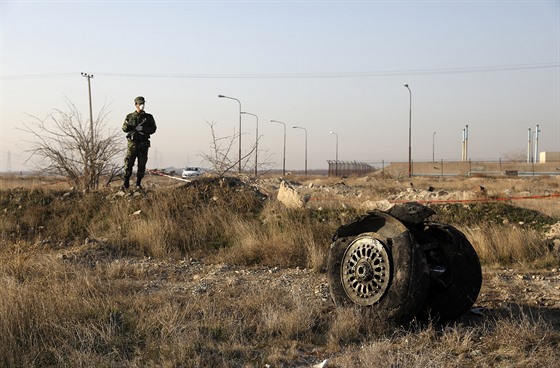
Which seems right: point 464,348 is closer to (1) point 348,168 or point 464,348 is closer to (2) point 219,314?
(2) point 219,314

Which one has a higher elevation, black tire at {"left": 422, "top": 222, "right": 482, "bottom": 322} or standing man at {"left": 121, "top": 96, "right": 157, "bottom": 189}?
standing man at {"left": 121, "top": 96, "right": 157, "bottom": 189}

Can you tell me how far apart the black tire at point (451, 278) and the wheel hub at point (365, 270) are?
47 cm

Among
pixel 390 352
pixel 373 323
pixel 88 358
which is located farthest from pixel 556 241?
pixel 88 358

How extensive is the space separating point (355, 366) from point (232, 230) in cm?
619

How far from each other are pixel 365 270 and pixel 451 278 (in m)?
0.79

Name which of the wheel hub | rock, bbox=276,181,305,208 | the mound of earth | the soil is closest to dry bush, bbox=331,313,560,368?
the wheel hub

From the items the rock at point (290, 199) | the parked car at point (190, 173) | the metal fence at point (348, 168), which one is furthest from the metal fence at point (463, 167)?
the rock at point (290, 199)

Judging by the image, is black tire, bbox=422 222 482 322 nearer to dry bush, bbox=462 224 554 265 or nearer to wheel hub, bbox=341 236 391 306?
wheel hub, bbox=341 236 391 306

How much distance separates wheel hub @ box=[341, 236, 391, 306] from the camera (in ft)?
15.6

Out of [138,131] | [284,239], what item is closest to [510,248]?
[284,239]

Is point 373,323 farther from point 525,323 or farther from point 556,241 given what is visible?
point 556,241

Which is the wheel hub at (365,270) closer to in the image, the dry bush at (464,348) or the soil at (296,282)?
the dry bush at (464,348)

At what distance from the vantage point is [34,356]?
393 centimetres

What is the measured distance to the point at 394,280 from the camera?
463 centimetres
